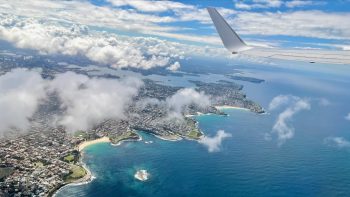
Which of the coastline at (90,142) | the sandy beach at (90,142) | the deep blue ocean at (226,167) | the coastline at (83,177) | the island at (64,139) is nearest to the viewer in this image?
the coastline at (83,177)

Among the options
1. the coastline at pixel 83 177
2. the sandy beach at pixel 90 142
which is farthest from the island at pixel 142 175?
the sandy beach at pixel 90 142

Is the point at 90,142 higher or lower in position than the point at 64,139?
lower

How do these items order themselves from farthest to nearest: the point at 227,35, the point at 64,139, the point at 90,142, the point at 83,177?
the point at 90,142 → the point at 64,139 → the point at 83,177 → the point at 227,35

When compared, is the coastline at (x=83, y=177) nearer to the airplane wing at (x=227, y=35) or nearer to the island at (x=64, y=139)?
the island at (x=64, y=139)

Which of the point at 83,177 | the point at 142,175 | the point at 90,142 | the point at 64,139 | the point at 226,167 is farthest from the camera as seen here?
the point at 90,142

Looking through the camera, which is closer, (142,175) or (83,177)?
(83,177)

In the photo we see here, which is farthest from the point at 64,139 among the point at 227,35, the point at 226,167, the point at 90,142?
the point at 227,35

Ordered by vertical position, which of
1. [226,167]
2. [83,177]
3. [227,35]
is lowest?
[226,167]

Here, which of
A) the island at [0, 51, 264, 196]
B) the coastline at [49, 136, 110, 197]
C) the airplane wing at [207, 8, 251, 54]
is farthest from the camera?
the island at [0, 51, 264, 196]

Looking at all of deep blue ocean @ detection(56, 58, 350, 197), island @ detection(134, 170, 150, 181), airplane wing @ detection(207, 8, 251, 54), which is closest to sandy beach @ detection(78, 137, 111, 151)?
deep blue ocean @ detection(56, 58, 350, 197)

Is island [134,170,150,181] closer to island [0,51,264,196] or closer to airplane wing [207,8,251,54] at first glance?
island [0,51,264,196]

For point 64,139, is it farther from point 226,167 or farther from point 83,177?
point 226,167

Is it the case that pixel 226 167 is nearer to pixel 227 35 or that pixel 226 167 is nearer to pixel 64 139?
pixel 64 139

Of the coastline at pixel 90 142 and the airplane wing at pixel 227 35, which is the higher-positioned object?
the airplane wing at pixel 227 35
